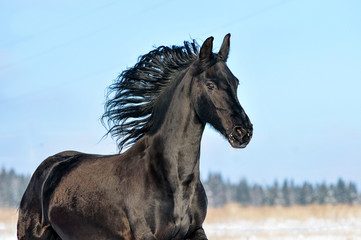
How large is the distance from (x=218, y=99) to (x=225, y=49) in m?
0.86

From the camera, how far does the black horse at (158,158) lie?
539cm

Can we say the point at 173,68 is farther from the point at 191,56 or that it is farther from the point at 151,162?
the point at 151,162

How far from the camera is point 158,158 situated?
223 inches

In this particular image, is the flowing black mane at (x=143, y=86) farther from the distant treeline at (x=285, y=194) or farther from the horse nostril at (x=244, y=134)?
the distant treeline at (x=285, y=194)

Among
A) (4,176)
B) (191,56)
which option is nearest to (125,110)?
(191,56)

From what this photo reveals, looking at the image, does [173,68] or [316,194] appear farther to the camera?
[316,194]

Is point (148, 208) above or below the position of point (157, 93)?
below

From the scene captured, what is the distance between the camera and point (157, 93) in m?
6.19

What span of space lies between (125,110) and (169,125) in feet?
3.20

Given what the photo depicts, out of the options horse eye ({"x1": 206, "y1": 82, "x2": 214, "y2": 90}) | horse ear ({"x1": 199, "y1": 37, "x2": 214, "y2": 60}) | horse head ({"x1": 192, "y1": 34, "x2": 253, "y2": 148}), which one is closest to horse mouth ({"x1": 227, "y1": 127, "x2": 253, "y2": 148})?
horse head ({"x1": 192, "y1": 34, "x2": 253, "y2": 148})

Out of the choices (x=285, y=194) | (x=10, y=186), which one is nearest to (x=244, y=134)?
(x=285, y=194)

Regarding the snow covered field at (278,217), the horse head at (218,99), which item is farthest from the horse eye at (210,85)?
the snow covered field at (278,217)

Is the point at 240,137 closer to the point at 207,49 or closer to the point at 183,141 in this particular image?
the point at 183,141

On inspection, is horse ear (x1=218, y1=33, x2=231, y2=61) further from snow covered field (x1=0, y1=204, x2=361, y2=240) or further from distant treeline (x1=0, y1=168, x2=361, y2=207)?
distant treeline (x1=0, y1=168, x2=361, y2=207)
